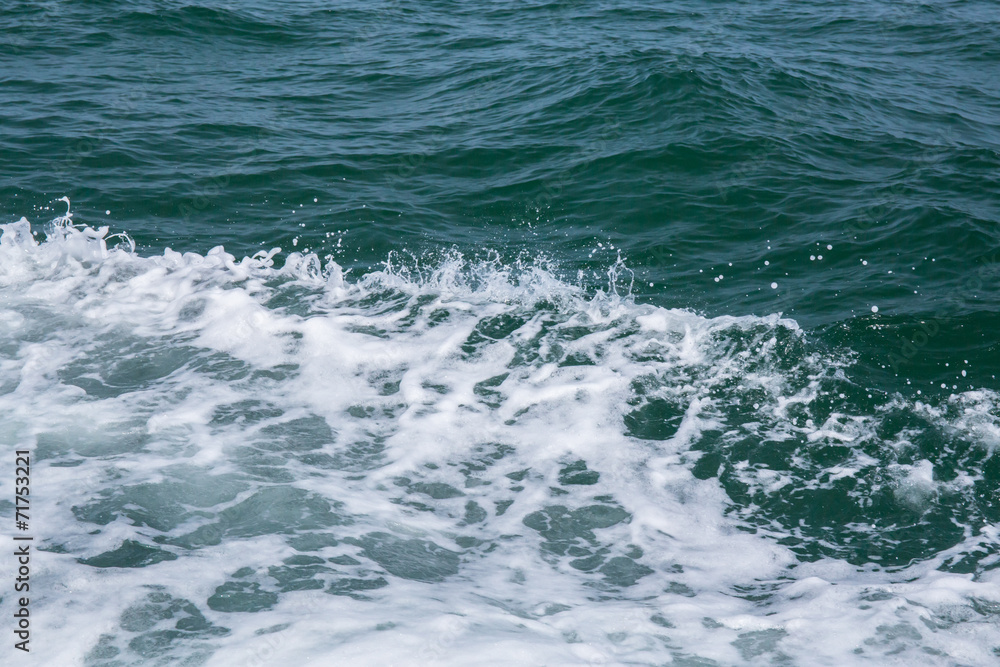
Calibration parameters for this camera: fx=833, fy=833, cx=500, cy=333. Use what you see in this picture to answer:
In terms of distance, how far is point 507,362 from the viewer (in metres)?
7.04

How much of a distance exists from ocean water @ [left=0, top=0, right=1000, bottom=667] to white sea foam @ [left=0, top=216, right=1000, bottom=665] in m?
0.03

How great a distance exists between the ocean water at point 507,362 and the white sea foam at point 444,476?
3cm

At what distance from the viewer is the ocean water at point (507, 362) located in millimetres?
4453

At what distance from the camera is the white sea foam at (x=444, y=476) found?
4.25 metres

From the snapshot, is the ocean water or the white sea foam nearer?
the white sea foam

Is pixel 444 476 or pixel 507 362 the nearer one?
pixel 444 476

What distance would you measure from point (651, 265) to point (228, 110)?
738 cm

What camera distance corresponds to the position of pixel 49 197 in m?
9.88

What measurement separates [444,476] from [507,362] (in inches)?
61.0

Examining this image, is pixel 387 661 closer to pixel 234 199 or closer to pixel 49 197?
pixel 234 199

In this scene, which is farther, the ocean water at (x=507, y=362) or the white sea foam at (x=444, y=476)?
the ocean water at (x=507, y=362)

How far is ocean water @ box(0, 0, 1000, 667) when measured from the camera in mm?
4453

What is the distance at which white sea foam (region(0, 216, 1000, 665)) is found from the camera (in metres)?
4.25

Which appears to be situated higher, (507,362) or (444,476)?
(507,362)
